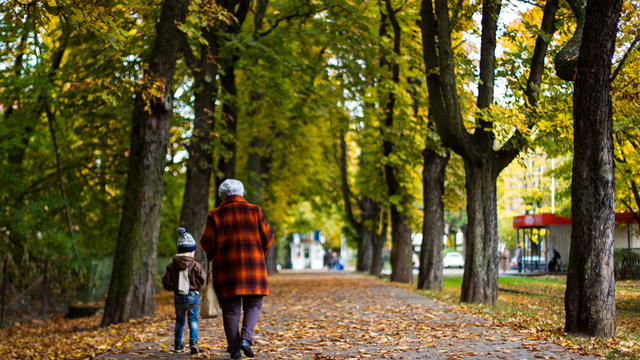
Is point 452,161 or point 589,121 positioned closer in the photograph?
point 589,121

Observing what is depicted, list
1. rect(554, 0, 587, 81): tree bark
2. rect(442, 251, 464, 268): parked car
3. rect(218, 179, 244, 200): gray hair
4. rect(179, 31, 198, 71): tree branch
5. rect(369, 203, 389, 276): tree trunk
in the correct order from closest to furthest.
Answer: rect(218, 179, 244, 200): gray hair
rect(554, 0, 587, 81): tree bark
rect(179, 31, 198, 71): tree branch
rect(369, 203, 389, 276): tree trunk
rect(442, 251, 464, 268): parked car

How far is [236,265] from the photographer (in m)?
6.50

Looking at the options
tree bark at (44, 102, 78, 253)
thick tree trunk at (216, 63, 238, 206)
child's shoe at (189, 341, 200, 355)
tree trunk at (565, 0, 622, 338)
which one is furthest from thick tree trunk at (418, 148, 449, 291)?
child's shoe at (189, 341, 200, 355)

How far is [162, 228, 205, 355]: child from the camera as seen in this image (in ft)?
24.1

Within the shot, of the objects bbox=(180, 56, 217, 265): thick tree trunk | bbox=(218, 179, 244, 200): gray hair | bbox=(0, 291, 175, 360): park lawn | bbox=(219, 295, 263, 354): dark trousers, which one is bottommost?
bbox=(0, 291, 175, 360): park lawn

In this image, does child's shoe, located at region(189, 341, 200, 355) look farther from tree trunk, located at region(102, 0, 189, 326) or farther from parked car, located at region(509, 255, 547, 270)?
parked car, located at region(509, 255, 547, 270)

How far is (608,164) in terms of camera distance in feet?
25.5

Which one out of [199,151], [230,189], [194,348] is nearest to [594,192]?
[230,189]

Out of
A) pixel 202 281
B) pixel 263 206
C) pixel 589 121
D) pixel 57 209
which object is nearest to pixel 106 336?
pixel 202 281

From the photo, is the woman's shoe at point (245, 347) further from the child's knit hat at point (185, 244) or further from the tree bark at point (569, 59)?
the tree bark at point (569, 59)

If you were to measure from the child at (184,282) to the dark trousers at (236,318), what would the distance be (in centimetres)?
92

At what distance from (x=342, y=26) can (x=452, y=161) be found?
7.55m

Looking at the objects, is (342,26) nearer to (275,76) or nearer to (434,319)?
(275,76)

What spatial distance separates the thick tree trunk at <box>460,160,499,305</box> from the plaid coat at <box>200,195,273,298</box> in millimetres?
7295
